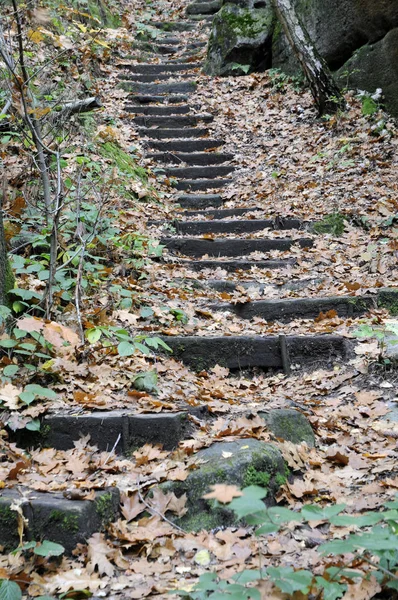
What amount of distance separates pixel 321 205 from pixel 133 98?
17.3ft

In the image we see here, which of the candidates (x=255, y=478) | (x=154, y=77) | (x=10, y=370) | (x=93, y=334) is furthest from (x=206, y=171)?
(x=255, y=478)

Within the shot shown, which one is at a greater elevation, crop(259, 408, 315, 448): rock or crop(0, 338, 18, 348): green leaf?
crop(0, 338, 18, 348): green leaf

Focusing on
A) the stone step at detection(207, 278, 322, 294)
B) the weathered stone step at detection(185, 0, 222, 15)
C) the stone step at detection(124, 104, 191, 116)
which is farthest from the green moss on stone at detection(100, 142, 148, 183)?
the weathered stone step at detection(185, 0, 222, 15)

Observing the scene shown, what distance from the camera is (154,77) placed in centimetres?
1158

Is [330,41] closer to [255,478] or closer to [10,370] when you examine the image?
[10,370]

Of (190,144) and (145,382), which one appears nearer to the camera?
(145,382)

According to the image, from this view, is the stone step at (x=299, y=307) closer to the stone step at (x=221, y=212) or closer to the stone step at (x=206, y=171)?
the stone step at (x=221, y=212)

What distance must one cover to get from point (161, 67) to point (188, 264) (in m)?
7.78

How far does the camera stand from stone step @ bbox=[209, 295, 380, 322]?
4789 millimetres

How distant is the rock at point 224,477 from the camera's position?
8.35ft

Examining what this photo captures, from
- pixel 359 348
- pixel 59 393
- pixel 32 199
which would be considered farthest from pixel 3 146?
pixel 359 348

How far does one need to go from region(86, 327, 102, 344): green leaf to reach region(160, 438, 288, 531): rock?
117 centimetres

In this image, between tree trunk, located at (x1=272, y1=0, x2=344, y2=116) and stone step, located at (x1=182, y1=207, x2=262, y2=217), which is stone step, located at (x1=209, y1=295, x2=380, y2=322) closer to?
stone step, located at (x1=182, y1=207, x2=262, y2=217)

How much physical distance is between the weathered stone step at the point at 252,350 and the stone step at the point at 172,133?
6313 millimetres
